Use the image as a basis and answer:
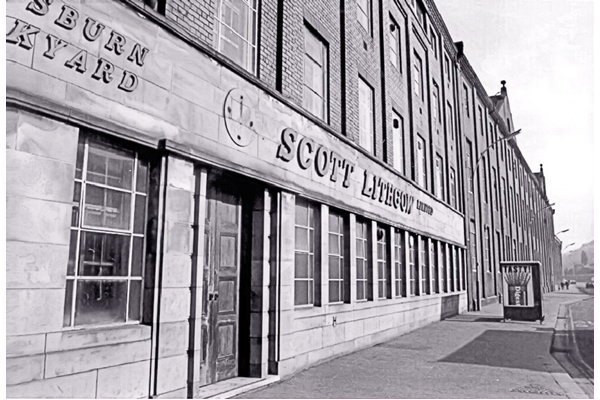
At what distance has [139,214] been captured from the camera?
564 cm

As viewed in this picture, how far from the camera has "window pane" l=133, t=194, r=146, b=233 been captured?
559 cm

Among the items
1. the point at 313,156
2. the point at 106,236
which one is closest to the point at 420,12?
the point at 313,156

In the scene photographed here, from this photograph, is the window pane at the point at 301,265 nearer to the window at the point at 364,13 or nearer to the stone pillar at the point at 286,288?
the stone pillar at the point at 286,288

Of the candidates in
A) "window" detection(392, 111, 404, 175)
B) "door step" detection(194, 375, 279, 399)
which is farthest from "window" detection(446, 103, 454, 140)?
"door step" detection(194, 375, 279, 399)

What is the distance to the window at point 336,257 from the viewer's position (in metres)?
10.1

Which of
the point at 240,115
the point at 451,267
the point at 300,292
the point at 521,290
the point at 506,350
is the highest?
the point at 240,115

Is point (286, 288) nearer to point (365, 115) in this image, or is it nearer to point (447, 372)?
point (447, 372)

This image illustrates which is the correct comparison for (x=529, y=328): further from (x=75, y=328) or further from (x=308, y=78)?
(x=75, y=328)

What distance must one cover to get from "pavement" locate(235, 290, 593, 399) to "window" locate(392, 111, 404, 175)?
18.3ft

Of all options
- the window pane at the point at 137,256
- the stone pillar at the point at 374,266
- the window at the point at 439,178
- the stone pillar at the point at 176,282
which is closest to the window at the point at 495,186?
the window at the point at 439,178

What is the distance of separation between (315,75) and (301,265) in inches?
172

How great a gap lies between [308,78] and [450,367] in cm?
644

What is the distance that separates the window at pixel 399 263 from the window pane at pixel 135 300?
9.46m

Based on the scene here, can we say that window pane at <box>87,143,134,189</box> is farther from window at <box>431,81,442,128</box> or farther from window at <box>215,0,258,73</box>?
window at <box>431,81,442,128</box>
